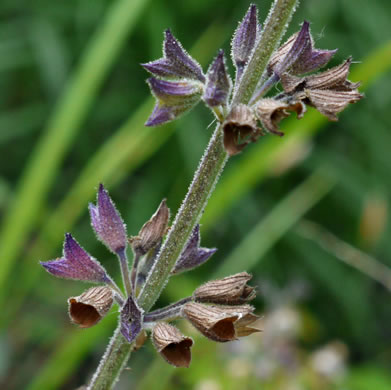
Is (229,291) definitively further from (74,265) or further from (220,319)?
(74,265)

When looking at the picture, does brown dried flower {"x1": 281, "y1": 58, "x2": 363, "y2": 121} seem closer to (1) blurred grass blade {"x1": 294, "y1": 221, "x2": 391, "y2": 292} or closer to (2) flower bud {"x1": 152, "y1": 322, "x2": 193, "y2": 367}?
(2) flower bud {"x1": 152, "y1": 322, "x2": 193, "y2": 367}

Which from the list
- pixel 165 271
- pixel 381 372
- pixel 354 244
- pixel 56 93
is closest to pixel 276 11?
pixel 165 271

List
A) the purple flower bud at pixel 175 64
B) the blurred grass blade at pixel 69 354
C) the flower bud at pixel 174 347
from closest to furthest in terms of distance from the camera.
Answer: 1. the flower bud at pixel 174 347
2. the purple flower bud at pixel 175 64
3. the blurred grass blade at pixel 69 354

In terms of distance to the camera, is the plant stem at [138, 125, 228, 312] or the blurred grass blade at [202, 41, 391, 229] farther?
the blurred grass blade at [202, 41, 391, 229]

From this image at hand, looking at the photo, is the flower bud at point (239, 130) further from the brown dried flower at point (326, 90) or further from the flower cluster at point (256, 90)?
the brown dried flower at point (326, 90)

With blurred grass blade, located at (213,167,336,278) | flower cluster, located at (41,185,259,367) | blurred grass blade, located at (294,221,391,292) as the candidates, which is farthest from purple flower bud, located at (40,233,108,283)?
blurred grass blade, located at (213,167,336,278)

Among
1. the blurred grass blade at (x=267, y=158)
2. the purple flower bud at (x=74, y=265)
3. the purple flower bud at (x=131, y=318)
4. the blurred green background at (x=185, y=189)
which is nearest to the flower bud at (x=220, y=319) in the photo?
the purple flower bud at (x=131, y=318)
